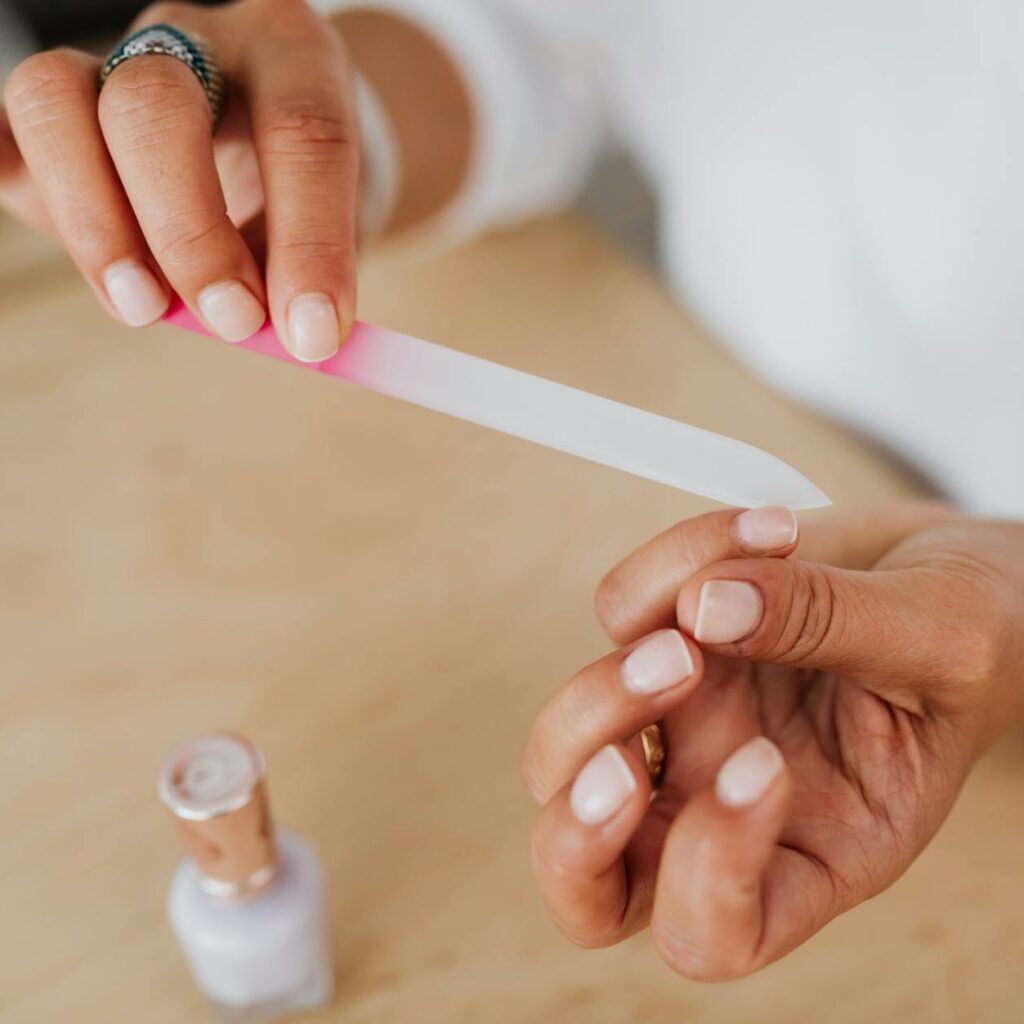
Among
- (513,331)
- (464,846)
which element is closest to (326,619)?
(464,846)

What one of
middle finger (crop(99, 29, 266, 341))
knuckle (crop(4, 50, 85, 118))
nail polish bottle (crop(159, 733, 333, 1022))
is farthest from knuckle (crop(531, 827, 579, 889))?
knuckle (crop(4, 50, 85, 118))

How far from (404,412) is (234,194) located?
6.5 inches

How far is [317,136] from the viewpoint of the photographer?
1.38ft

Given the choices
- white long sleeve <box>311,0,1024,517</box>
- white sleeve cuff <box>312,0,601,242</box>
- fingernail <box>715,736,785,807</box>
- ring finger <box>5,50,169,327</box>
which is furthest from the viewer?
white sleeve cuff <box>312,0,601,242</box>

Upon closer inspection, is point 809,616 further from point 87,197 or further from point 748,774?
point 87,197

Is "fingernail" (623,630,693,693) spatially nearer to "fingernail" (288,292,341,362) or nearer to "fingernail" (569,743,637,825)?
"fingernail" (569,743,637,825)

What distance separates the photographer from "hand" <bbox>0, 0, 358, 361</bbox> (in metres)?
0.39

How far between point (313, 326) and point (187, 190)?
68 millimetres

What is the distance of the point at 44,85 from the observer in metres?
0.42

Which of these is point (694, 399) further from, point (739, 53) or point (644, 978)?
point (644, 978)

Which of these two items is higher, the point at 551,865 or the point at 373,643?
the point at 551,865

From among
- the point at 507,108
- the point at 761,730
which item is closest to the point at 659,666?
the point at 761,730

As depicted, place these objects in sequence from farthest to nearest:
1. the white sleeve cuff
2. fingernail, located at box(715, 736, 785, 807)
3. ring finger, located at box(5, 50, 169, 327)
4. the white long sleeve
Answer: the white sleeve cuff < the white long sleeve < ring finger, located at box(5, 50, 169, 327) < fingernail, located at box(715, 736, 785, 807)

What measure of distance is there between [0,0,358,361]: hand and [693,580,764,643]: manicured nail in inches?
6.2
